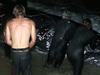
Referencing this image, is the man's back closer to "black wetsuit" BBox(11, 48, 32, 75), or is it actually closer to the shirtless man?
the shirtless man

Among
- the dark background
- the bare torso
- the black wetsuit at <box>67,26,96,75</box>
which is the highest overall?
the dark background

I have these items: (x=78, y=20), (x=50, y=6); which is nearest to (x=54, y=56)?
(x=78, y=20)

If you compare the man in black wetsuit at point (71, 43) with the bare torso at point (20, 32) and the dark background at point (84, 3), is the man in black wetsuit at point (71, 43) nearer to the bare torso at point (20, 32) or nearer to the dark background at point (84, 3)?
the bare torso at point (20, 32)

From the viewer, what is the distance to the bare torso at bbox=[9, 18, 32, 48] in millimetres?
5500

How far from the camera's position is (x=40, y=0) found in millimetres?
9484

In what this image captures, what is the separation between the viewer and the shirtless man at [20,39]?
5.45m

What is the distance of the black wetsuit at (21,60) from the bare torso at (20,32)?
0.35 feet

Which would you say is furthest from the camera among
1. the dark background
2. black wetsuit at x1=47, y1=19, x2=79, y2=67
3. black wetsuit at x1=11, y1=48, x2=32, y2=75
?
the dark background

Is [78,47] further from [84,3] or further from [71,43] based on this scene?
[84,3]

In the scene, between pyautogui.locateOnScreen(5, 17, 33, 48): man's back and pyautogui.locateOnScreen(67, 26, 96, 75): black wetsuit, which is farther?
pyautogui.locateOnScreen(67, 26, 96, 75): black wetsuit

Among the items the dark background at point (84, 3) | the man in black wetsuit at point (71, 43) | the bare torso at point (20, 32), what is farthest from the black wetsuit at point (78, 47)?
the dark background at point (84, 3)

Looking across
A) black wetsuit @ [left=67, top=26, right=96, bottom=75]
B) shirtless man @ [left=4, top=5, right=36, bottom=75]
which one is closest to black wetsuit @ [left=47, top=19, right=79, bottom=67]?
black wetsuit @ [left=67, top=26, right=96, bottom=75]

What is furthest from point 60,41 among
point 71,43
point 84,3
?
point 84,3

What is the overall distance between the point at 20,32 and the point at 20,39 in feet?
0.40
